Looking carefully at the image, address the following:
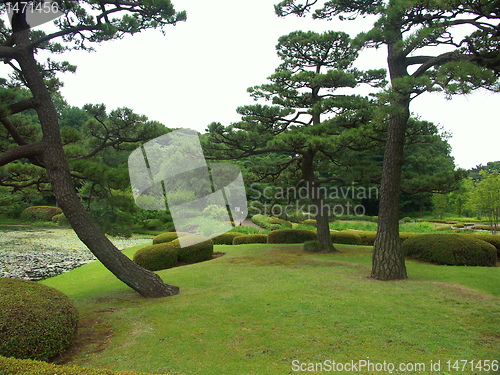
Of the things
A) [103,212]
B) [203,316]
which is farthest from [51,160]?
[203,316]

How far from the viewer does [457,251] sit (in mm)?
9203

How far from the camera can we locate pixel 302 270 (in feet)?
26.6

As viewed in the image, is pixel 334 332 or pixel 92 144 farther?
pixel 92 144

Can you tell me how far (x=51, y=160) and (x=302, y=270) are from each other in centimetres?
566

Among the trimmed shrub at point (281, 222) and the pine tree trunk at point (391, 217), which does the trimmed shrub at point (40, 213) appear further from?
the pine tree trunk at point (391, 217)

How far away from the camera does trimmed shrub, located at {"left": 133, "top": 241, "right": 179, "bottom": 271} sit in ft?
30.1

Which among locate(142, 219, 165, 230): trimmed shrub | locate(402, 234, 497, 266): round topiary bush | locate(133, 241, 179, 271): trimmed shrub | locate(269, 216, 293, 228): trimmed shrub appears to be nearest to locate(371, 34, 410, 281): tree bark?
locate(402, 234, 497, 266): round topiary bush

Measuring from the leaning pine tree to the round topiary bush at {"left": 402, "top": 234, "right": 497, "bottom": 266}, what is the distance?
7.66 metres

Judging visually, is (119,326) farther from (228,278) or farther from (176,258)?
(176,258)

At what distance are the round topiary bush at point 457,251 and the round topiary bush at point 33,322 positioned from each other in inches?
350


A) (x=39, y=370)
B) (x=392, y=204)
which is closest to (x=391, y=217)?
(x=392, y=204)

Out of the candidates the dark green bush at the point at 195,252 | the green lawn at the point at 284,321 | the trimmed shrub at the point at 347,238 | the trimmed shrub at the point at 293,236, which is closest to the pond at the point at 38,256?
the dark green bush at the point at 195,252

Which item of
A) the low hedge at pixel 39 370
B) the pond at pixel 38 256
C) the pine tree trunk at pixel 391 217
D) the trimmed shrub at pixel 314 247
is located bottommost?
the pond at pixel 38 256

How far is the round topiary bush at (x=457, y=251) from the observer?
9.16m
